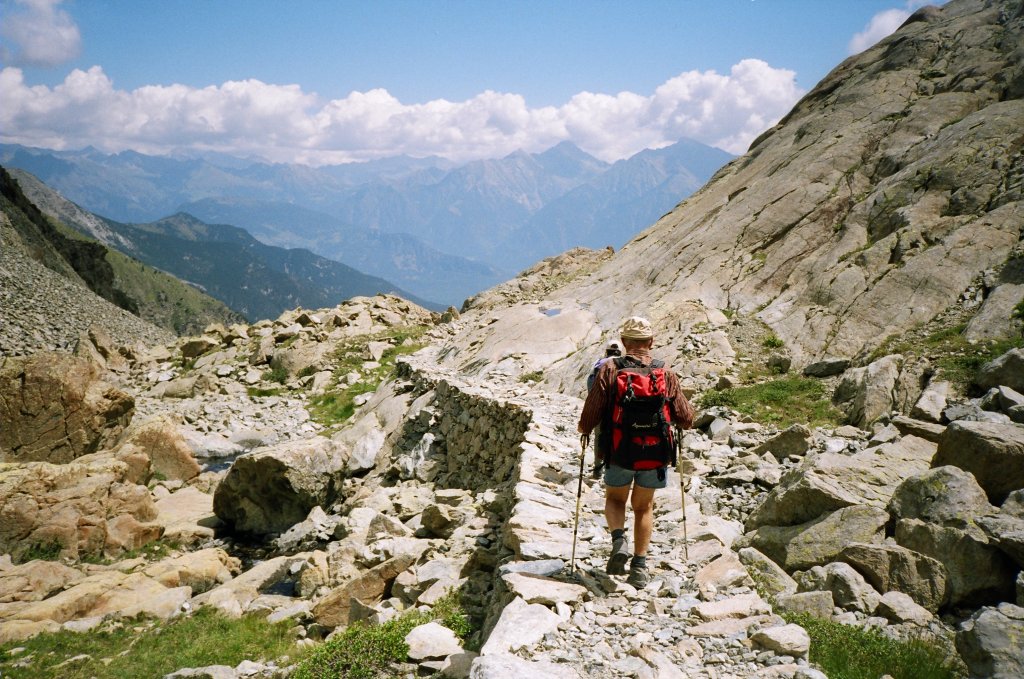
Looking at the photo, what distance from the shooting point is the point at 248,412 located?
1304 inches

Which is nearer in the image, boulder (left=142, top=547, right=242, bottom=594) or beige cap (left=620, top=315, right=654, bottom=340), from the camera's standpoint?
beige cap (left=620, top=315, right=654, bottom=340)

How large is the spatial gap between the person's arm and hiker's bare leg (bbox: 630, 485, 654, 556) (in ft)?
3.70

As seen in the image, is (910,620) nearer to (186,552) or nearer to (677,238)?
(186,552)

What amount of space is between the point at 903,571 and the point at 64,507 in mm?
21221

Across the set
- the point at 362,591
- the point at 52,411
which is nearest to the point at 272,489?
the point at 362,591

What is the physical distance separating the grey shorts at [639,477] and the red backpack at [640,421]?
0.58 feet

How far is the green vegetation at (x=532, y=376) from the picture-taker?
23641 millimetres

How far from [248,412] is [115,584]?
1942 centimetres

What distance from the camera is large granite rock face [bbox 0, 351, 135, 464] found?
23078 mm

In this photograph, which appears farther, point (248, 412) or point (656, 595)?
point (248, 412)

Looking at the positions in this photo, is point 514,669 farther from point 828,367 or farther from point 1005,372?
point 828,367

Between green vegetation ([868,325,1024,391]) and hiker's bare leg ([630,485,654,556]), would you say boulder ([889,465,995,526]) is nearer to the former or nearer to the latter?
hiker's bare leg ([630,485,654,556])

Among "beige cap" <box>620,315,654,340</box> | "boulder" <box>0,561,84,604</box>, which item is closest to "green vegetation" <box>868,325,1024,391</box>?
"beige cap" <box>620,315,654,340</box>

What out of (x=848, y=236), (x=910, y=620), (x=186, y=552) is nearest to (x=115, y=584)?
(x=186, y=552)
